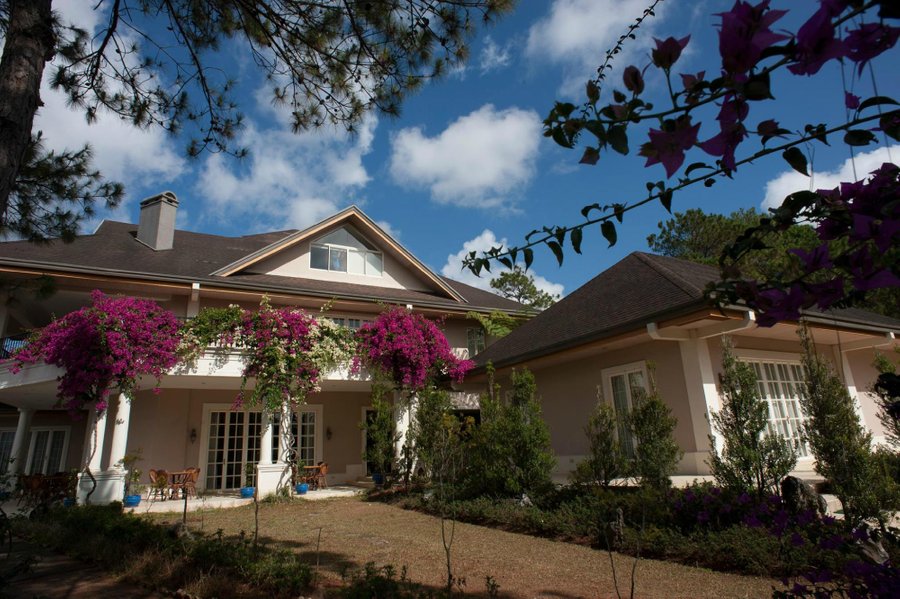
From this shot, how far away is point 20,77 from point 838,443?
10.3m

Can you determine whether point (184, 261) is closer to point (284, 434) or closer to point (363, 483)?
point (284, 434)

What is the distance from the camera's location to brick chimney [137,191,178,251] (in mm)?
17062

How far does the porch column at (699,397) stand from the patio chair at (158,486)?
11.8 metres

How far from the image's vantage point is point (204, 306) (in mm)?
15086

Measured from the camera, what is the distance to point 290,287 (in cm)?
1520

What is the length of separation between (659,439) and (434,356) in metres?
7.09

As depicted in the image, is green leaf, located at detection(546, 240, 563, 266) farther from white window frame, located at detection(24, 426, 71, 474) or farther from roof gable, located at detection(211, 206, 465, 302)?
white window frame, located at detection(24, 426, 71, 474)

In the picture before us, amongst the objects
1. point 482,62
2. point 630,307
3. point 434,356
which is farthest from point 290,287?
point 482,62

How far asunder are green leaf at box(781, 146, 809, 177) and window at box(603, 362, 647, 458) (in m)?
10.4

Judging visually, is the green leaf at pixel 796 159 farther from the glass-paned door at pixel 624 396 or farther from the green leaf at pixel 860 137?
the glass-paned door at pixel 624 396

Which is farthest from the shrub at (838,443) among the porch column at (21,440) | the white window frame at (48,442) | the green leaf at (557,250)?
the white window frame at (48,442)

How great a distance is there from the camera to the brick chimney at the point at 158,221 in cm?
1706

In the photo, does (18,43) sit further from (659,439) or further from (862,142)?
(659,439)

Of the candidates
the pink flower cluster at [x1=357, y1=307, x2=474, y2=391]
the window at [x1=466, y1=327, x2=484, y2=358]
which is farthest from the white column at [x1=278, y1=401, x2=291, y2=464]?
the window at [x1=466, y1=327, x2=484, y2=358]
